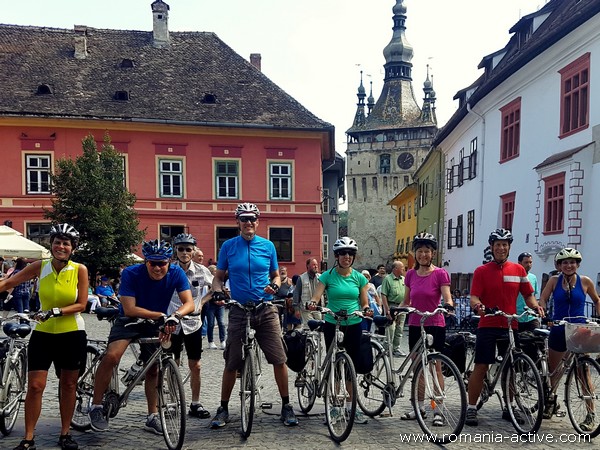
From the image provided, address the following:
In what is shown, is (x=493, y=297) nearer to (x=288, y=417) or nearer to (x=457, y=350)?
(x=457, y=350)

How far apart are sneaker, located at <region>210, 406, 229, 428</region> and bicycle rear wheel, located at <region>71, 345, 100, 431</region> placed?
1.19m

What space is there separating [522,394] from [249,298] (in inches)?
108

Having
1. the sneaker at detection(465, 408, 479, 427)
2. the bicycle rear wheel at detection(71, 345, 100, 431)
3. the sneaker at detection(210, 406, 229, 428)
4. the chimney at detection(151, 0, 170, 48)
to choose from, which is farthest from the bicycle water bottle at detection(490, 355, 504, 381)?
the chimney at detection(151, 0, 170, 48)

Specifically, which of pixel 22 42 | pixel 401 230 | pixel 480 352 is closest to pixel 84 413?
pixel 480 352

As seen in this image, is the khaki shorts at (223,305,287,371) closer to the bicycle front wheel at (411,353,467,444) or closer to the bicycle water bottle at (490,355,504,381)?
the bicycle front wheel at (411,353,467,444)

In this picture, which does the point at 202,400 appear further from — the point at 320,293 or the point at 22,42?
the point at 22,42

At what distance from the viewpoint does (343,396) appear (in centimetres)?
596

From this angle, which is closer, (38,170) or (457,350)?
(457,350)

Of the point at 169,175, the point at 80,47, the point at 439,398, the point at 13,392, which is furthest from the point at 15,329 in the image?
the point at 80,47

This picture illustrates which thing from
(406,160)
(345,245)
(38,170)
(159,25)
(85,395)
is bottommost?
(85,395)

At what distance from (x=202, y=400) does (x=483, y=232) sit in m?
19.5

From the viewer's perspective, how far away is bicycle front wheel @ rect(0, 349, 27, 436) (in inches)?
228

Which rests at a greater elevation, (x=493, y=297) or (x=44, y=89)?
(x=44, y=89)

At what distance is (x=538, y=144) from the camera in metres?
19.6
